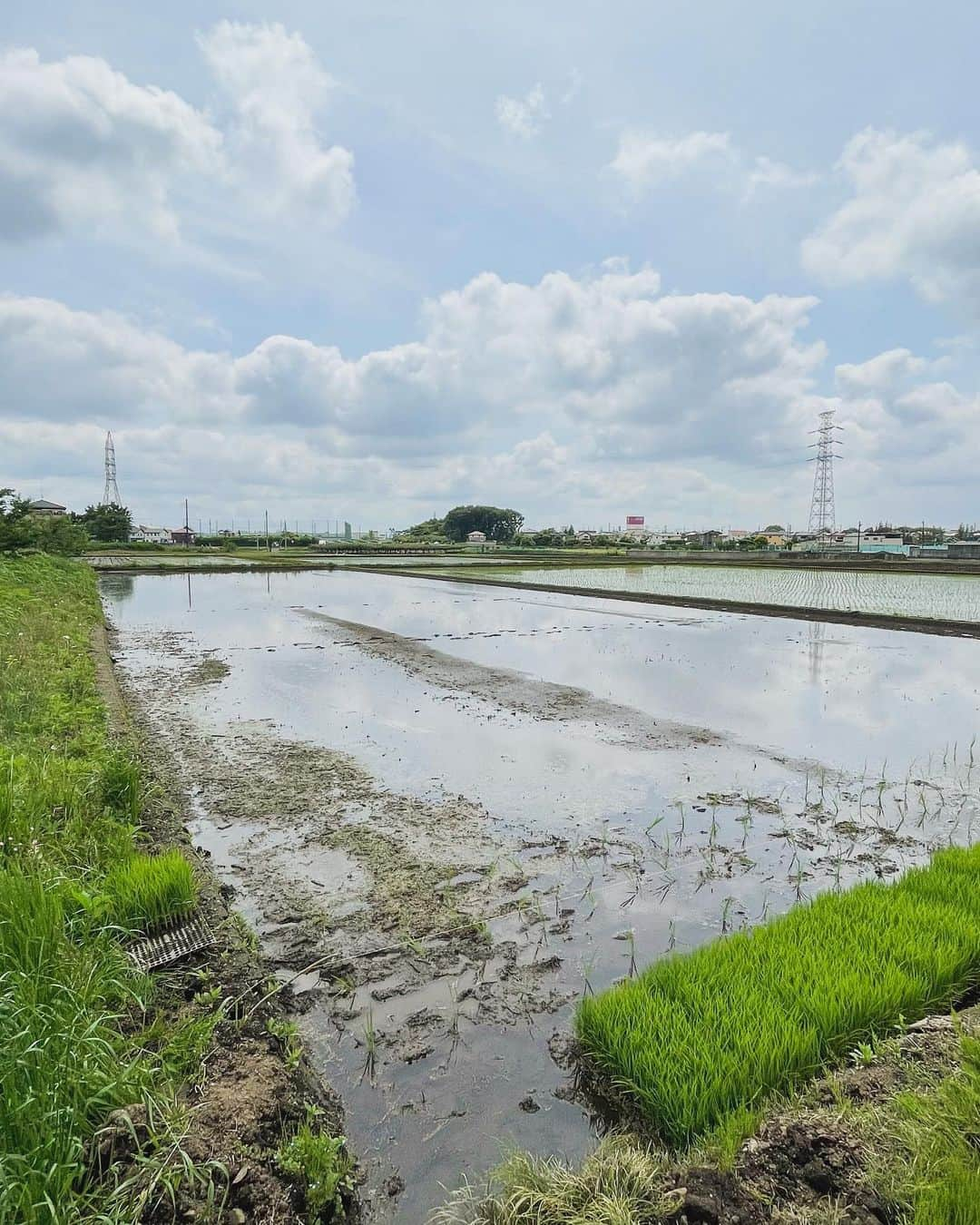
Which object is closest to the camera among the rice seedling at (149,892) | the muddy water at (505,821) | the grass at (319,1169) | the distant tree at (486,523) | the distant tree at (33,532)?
the grass at (319,1169)

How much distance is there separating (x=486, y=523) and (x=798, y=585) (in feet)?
238

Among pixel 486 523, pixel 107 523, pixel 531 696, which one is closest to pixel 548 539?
pixel 486 523

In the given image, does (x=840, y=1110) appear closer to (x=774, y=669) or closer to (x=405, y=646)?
(x=774, y=669)

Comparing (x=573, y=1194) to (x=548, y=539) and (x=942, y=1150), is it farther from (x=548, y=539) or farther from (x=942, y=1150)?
(x=548, y=539)

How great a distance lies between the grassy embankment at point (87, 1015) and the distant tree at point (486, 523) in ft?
295

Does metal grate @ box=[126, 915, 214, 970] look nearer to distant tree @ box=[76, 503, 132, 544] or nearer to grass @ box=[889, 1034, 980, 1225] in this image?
grass @ box=[889, 1034, 980, 1225]

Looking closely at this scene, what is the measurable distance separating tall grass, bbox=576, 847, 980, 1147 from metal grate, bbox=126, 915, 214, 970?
1721mm

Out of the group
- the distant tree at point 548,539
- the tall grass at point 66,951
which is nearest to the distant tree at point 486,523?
the distant tree at point 548,539

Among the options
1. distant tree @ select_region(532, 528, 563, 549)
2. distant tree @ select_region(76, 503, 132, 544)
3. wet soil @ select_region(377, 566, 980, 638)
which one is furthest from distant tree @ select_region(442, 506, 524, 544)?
wet soil @ select_region(377, 566, 980, 638)

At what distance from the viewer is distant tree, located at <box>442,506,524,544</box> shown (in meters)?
94.8

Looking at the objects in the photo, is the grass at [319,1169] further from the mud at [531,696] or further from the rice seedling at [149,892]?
the mud at [531,696]

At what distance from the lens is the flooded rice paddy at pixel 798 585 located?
17.7m

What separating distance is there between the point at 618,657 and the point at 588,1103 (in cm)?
955

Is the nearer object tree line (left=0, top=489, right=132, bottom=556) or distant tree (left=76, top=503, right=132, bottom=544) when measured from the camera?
tree line (left=0, top=489, right=132, bottom=556)
